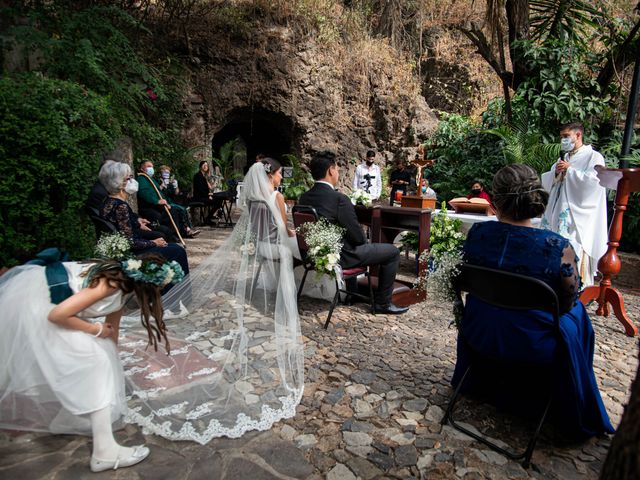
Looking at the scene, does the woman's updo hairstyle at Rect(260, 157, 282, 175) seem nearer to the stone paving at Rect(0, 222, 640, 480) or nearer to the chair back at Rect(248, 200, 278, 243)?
the chair back at Rect(248, 200, 278, 243)

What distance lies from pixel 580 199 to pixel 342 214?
302 cm

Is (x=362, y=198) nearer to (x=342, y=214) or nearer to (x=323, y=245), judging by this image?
(x=342, y=214)

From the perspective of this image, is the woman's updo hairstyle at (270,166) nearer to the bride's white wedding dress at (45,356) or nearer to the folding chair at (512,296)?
the bride's white wedding dress at (45,356)

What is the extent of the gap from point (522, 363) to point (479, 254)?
2.17 ft

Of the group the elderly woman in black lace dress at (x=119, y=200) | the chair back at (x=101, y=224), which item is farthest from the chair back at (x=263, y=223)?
the chair back at (x=101, y=224)

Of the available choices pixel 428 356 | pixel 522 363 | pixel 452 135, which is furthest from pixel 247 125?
pixel 522 363

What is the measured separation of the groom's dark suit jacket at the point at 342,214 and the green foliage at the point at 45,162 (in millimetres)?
2937

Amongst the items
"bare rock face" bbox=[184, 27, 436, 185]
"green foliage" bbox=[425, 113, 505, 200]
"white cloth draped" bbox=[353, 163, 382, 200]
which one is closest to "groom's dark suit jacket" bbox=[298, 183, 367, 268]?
"white cloth draped" bbox=[353, 163, 382, 200]

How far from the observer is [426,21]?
15.1m

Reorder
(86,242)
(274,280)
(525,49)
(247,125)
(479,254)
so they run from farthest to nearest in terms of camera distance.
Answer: (247,125), (525,49), (86,242), (274,280), (479,254)

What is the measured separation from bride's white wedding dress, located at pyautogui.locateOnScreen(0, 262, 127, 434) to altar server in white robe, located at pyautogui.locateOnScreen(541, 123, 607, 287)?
16.3 ft

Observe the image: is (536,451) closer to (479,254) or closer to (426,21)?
(479,254)

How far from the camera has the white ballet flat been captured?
6.69 ft

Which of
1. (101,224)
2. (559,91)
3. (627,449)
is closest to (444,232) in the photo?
(101,224)
